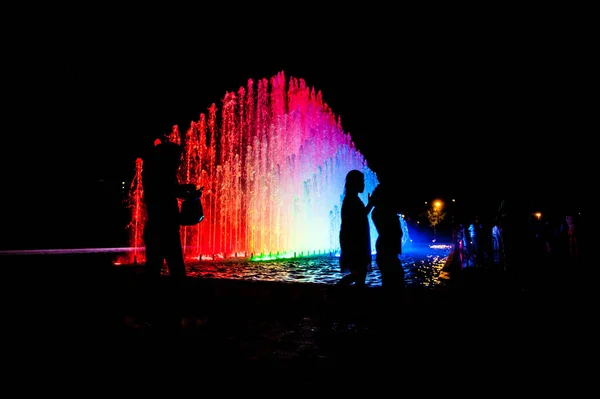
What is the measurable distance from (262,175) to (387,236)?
43.3ft

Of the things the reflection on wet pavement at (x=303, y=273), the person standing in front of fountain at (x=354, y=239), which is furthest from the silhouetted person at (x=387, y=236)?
the reflection on wet pavement at (x=303, y=273)

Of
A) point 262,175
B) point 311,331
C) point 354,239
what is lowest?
point 311,331

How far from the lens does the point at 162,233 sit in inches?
130

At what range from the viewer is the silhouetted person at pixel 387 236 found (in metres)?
4.12

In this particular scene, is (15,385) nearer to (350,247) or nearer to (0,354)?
(0,354)

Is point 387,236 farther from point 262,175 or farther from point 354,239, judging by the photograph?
point 262,175

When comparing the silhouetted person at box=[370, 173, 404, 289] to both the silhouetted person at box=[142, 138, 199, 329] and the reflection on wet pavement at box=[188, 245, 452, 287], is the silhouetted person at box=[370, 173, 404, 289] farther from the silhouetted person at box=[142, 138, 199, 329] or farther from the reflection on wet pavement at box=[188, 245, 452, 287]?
the silhouetted person at box=[142, 138, 199, 329]

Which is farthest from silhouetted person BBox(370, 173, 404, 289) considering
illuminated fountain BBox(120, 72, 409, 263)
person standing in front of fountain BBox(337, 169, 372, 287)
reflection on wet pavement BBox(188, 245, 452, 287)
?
illuminated fountain BBox(120, 72, 409, 263)

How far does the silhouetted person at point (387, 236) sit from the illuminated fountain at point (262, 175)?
12042 mm

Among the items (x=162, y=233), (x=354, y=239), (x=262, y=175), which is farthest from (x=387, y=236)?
(x=262, y=175)

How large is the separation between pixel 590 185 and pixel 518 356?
33.9 m

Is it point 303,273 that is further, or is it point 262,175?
point 262,175

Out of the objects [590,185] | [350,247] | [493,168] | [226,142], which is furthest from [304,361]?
[590,185]

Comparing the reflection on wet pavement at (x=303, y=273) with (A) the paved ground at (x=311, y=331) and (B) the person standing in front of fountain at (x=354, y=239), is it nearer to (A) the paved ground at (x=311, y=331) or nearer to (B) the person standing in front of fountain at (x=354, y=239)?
(A) the paved ground at (x=311, y=331)
